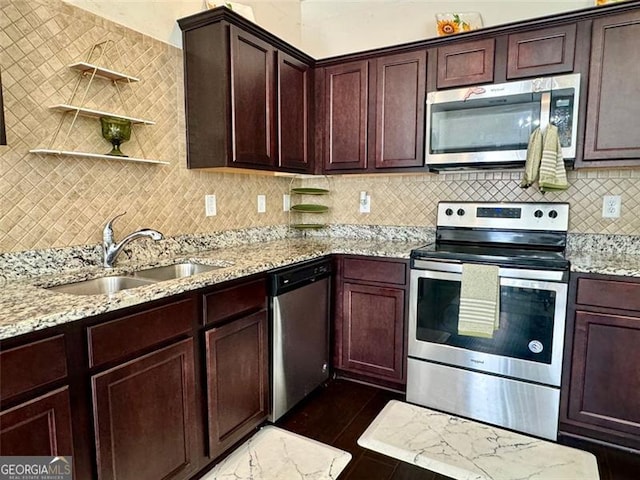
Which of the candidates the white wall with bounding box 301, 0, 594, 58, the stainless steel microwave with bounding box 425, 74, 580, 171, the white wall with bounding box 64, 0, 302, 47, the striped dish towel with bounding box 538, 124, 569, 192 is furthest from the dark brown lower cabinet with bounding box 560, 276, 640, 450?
the white wall with bounding box 64, 0, 302, 47

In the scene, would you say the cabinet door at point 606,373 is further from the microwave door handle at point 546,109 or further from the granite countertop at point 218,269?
the microwave door handle at point 546,109

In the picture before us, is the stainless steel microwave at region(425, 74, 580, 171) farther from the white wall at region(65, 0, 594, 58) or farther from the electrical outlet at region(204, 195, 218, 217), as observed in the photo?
the electrical outlet at region(204, 195, 218, 217)

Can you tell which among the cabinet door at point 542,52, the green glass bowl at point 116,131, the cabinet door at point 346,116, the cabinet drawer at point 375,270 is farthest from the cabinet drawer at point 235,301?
the cabinet door at point 542,52

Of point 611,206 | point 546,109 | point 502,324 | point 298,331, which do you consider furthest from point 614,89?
point 298,331

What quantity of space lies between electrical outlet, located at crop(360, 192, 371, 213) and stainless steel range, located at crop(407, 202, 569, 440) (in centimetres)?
68

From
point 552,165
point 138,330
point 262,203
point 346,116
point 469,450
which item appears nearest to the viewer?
point 138,330

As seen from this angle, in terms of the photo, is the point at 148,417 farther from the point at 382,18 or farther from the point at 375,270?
the point at 382,18

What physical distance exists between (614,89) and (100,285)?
2609 mm

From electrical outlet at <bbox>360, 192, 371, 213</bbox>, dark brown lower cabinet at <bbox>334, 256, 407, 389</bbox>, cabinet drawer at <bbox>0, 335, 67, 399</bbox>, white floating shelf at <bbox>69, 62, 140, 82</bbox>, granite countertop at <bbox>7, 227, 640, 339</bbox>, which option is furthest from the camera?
electrical outlet at <bbox>360, 192, 371, 213</bbox>

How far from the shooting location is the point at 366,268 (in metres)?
2.41

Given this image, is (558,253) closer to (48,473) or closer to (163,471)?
(163,471)

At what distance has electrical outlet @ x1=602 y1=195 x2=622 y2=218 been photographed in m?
2.27

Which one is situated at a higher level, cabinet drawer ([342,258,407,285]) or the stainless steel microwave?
the stainless steel microwave

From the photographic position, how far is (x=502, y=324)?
2.07 m
